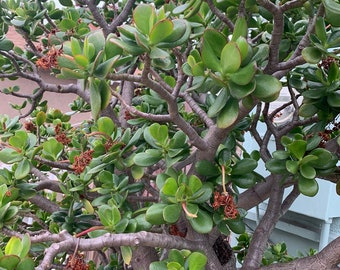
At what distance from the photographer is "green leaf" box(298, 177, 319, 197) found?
0.70 meters

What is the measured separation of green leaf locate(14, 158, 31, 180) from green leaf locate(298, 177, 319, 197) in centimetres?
59

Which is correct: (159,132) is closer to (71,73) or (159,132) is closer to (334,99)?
(71,73)

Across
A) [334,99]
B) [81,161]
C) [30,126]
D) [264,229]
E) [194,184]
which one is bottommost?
[30,126]

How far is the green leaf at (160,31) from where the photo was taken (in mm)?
504

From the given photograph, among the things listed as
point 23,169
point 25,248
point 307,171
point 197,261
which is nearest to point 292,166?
point 307,171

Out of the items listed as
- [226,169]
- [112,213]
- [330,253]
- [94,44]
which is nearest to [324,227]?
[330,253]

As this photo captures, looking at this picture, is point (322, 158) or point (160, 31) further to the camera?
point (322, 158)

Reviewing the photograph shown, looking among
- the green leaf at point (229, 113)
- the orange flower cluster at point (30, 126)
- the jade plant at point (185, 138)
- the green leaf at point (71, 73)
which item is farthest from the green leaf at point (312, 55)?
the orange flower cluster at point (30, 126)

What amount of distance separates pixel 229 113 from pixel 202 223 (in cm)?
22

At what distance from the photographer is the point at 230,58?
0.51m

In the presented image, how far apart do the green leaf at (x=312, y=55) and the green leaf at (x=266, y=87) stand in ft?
0.22

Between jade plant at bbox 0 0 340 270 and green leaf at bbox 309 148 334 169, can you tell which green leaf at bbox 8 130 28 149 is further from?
green leaf at bbox 309 148 334 169

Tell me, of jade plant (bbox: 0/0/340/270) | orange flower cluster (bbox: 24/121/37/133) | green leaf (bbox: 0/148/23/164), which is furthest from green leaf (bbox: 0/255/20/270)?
orange flower cluster (bbox: 24/121/37/133)

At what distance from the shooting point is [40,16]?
44.6 inches
